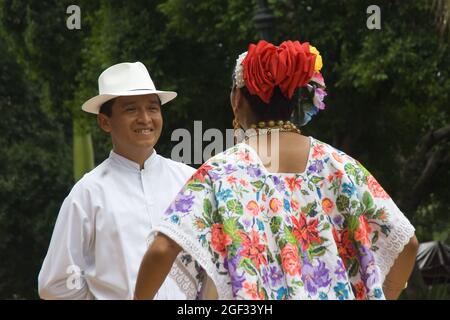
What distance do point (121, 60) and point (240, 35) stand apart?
207 centimetres

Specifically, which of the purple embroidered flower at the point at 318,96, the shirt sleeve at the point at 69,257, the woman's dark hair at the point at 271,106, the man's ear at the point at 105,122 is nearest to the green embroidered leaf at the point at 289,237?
the woman's dark hair at the point at 271,106

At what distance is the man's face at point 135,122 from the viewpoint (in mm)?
5402

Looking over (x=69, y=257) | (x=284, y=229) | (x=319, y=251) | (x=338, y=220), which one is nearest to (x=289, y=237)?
(x=284, y=229)

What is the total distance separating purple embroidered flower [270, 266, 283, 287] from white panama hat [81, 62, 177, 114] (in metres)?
1.69

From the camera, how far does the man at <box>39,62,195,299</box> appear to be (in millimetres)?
5148

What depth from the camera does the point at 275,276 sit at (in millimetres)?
3969

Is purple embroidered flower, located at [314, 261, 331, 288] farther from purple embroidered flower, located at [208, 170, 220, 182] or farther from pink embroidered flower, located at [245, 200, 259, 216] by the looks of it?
purple embroidered flower, located at [208, 170, 220, 182]

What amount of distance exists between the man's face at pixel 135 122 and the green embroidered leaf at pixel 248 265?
1.58 m

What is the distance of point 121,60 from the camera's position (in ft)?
56.1

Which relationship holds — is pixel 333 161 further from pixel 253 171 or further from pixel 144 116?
pixel 144 116

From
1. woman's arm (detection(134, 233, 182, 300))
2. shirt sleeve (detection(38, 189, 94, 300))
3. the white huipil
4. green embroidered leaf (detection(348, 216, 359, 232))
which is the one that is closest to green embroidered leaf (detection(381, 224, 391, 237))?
green embroidered leaf (detection(348, 216, 359, 232))

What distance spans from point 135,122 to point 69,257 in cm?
71
